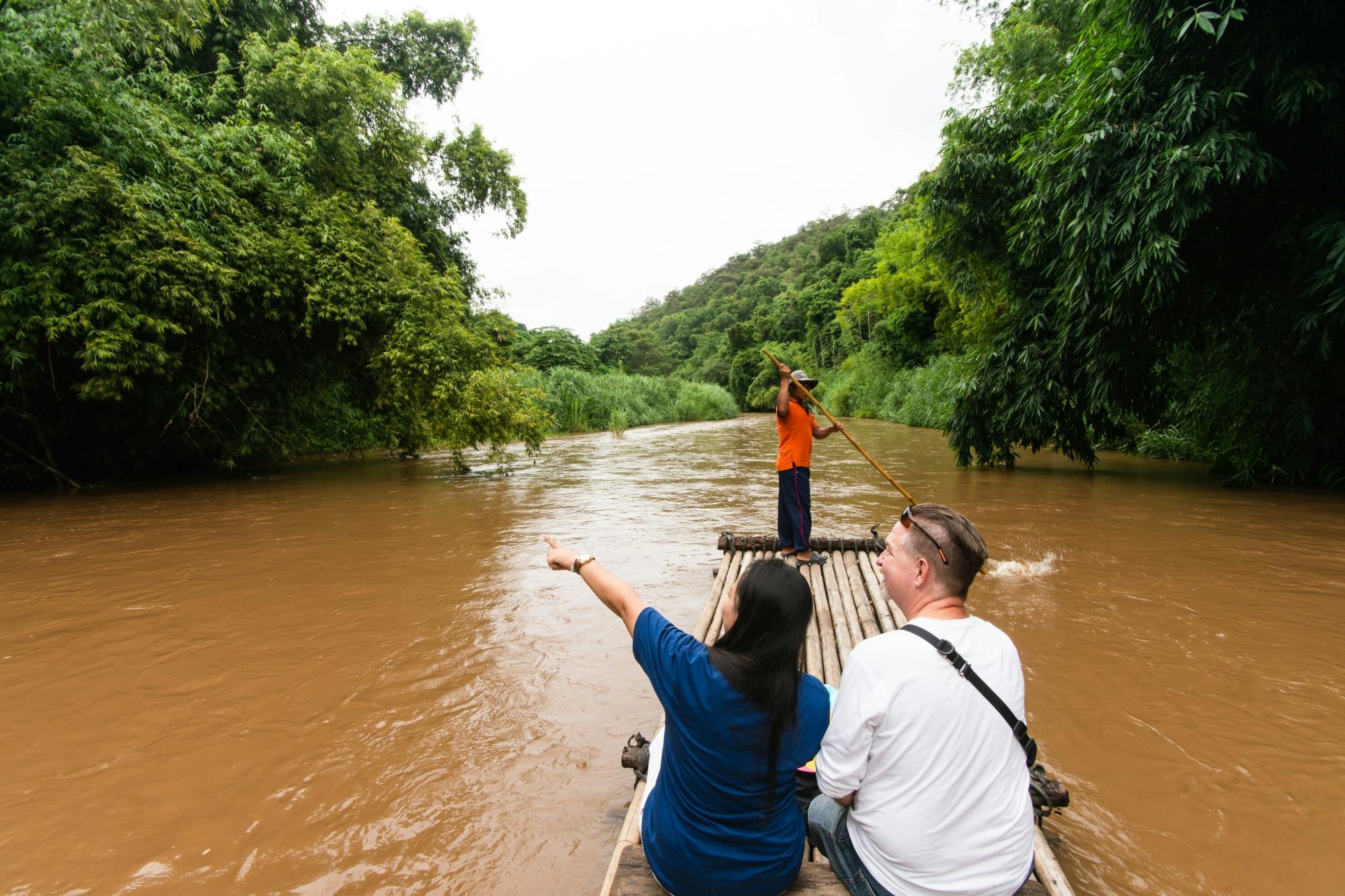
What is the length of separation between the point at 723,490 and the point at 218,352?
815 centimetres

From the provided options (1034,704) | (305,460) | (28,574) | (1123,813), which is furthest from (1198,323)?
(305,460)

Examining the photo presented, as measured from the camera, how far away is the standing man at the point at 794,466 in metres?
4.86

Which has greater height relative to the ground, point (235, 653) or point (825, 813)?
point (825, 813)

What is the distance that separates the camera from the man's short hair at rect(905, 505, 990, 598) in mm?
1541

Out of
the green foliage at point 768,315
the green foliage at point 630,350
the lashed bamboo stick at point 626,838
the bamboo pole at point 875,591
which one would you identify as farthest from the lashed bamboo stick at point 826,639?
the green foliage at point 768,315

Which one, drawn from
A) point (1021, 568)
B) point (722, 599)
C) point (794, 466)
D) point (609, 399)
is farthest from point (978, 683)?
point (609, 399)

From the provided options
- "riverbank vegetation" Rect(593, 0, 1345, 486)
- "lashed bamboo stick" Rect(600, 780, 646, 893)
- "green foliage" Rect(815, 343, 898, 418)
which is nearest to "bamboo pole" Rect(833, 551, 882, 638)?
"lashed bamboo stick" Rect(600, 780, 646, 893)

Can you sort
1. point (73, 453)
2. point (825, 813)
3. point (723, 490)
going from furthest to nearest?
point (73, 453) → point (723, 490) → point (825, 813)

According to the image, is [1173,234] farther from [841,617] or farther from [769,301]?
Result: [769,301]

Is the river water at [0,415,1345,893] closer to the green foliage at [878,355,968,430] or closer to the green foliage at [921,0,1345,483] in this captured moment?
the green foliage at [921,0,1345,483]

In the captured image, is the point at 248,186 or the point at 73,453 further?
the point at 73,453

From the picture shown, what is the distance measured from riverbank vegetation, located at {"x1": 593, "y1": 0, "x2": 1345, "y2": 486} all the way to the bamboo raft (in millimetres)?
5459

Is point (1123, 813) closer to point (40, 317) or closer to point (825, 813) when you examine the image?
point (825, 813)

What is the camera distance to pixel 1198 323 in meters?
8.90
